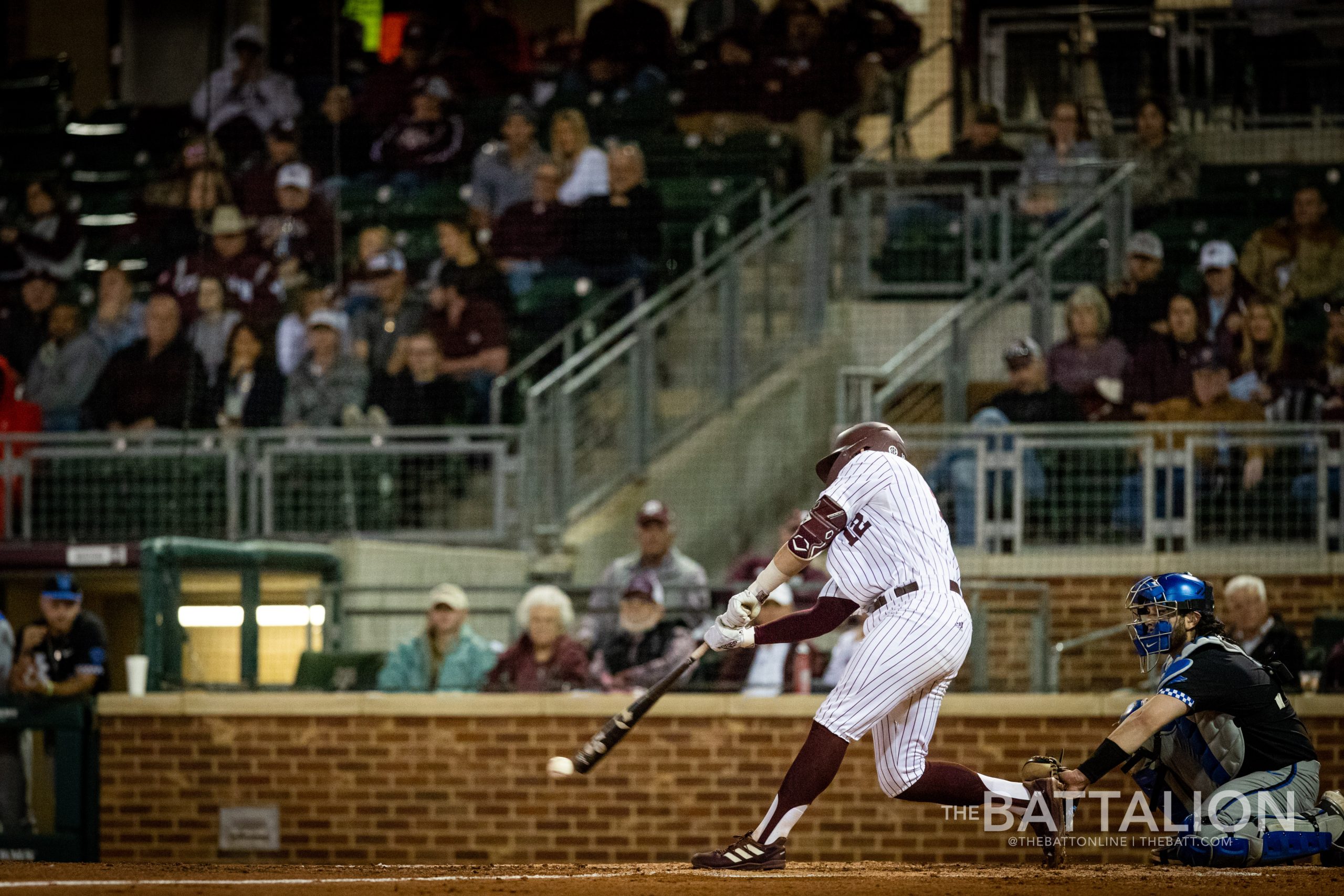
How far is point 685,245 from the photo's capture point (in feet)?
40.3

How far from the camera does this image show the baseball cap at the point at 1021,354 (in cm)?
1017

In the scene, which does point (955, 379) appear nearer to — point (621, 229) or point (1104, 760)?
point (621, 229)

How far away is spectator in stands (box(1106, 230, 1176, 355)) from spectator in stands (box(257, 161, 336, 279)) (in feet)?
16.2

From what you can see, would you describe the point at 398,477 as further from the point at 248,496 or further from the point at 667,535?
the point at 667,535

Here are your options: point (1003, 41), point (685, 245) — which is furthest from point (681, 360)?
point (1003, 41)

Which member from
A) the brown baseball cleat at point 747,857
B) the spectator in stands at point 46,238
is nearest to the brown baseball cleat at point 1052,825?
the brown baseball cleat at point 747,857

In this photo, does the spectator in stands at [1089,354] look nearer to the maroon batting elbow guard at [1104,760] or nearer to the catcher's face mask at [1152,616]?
the catcher's face mask at [1152,616]

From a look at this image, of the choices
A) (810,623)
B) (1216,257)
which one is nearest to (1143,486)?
(1216,257)

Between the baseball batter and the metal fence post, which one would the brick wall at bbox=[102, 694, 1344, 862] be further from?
the baseball batter

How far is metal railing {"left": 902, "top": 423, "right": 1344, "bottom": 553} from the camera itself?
970 centimetres

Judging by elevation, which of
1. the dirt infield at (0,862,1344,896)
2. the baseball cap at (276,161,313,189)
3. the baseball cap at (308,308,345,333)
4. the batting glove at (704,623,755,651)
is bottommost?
the dirt infield at (0,862,1344,896)

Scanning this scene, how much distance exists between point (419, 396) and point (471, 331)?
0.66 meters

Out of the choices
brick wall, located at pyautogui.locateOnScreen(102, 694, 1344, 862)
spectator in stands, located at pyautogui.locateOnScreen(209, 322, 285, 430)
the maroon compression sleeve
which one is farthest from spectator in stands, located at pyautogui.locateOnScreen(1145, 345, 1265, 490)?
spectator in stands, located at pyautogui.locateOnScreen(209, 322, 285, 430)

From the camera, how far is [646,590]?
371 inches
